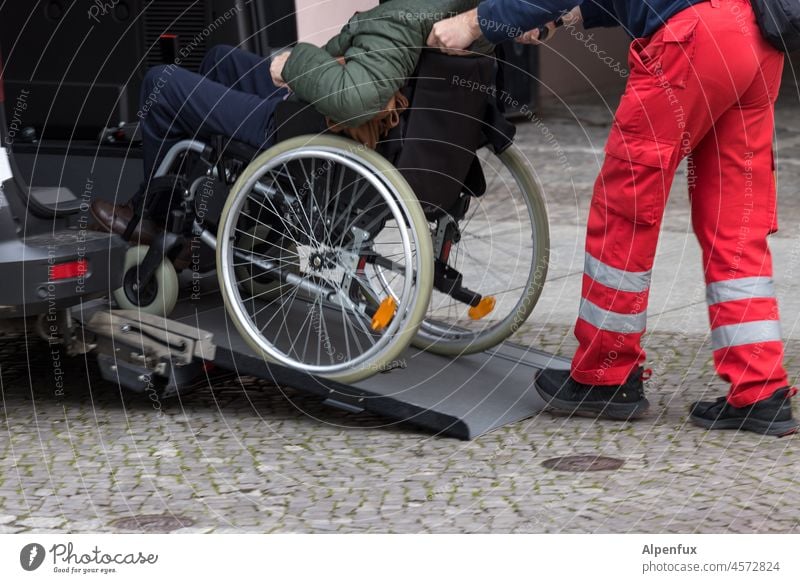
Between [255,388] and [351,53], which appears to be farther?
[255,388]

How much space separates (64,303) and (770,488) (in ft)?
6.72

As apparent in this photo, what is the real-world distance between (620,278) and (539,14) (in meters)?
0.78

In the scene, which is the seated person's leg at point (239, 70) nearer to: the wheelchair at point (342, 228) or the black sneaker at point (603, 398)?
the wheelchair at point (342, 228)

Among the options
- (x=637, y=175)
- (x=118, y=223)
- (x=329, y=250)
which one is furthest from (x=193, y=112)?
(x=637, y=175)

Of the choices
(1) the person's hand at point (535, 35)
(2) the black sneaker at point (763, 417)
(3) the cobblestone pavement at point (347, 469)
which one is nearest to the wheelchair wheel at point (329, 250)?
(3) the cobblestone pavement at point (347, 469)

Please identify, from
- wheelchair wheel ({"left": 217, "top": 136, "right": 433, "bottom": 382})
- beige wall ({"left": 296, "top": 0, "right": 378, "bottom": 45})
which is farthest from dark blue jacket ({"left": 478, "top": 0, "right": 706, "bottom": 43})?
beige wall ({"left": 296, "top": 0, "right": 378, "bottom": 45})

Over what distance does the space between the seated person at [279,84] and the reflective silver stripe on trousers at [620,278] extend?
2.45 ft

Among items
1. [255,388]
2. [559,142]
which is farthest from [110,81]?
[559,142]

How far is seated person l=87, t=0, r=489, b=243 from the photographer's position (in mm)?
4105

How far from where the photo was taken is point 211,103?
4523 mm

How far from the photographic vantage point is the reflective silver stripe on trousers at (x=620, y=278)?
4.12m

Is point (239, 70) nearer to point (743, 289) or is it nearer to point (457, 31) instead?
point (457, 31)

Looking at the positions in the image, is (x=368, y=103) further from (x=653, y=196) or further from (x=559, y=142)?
(x=559, y=142)

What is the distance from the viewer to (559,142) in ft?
34.2
